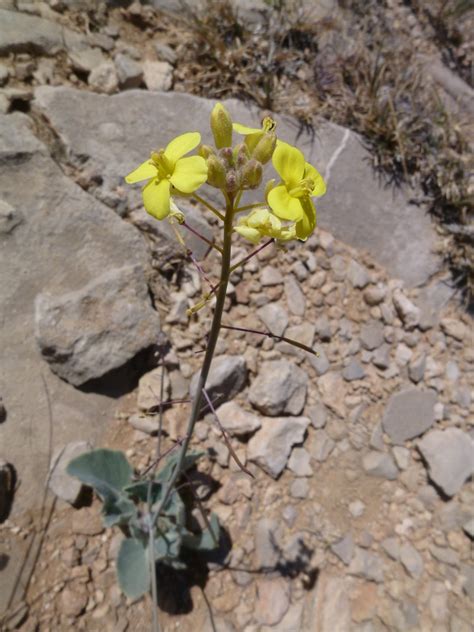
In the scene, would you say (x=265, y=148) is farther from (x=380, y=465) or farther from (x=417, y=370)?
(x=417, y=370)

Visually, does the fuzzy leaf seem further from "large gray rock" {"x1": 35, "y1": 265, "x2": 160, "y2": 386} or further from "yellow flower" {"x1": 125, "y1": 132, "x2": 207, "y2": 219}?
"yellow flower" {"x1": 125, "y1": 132, "x2": 207, "y2": 219}

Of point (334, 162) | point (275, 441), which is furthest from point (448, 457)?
point (334, 162)

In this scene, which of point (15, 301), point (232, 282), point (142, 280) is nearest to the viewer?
point (15, 301)

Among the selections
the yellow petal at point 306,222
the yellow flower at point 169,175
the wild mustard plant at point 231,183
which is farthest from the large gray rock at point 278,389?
the yellow flower at point 169,175

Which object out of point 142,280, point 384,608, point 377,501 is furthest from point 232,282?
point 384,608

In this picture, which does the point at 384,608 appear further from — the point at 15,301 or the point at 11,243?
the point at 11,243

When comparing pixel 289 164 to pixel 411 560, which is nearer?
pixel 289 164
